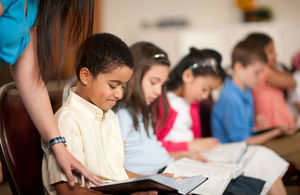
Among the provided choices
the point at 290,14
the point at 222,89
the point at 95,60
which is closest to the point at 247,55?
the point at 222,89

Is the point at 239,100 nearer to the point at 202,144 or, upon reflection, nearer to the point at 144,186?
the point at 202,144

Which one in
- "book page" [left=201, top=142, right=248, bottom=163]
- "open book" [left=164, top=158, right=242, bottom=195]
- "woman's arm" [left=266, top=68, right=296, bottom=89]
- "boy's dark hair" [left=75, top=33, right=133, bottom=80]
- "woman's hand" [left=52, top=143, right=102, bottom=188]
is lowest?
"book page" [left=201, top=142, right=248, bottom=163]

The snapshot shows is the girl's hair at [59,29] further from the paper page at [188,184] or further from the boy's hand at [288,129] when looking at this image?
the boy's hand at [288,129]

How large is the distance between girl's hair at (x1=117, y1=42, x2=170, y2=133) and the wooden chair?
37 centimetres

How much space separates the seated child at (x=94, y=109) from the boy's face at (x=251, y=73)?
3.73ft

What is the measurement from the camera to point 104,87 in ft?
4.11

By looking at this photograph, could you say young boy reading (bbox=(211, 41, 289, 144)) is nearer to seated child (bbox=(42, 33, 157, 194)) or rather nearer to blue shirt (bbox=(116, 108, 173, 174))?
blue shirt (bbox=(116, 108, 173, 174))

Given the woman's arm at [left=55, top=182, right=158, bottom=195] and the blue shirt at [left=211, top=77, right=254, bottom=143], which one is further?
the blue shirt at [left=211, top=77, right=254, bottom=143]

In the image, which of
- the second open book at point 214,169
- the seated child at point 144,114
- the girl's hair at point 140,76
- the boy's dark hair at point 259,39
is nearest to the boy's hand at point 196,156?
the second open book at point 214,169

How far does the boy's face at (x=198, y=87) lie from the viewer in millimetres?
2066

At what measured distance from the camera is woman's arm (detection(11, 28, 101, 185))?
45.4 inches

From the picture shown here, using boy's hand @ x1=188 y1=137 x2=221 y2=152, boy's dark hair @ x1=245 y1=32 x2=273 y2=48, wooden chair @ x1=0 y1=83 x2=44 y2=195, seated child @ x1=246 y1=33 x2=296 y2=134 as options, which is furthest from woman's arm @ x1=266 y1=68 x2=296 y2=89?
wooden chair @ x1=0 y1=83 x2=44 y2=195

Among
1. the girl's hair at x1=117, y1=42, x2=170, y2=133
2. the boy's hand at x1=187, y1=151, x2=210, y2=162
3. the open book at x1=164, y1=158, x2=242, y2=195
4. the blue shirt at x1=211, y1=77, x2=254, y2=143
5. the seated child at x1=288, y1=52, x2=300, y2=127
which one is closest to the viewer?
the open book at x1=164, y1=158, x2=242, y2=195

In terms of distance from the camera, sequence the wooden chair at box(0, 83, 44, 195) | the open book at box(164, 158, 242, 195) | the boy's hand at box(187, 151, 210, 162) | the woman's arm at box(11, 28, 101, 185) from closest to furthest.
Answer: the woman's arm at box(11, 28, 101, 185), the wooden chair at box(0, 83, 44, 195), the open book at box(164, 158, 242, 195), the boy's hand at box(187, 151, 210, 162)
